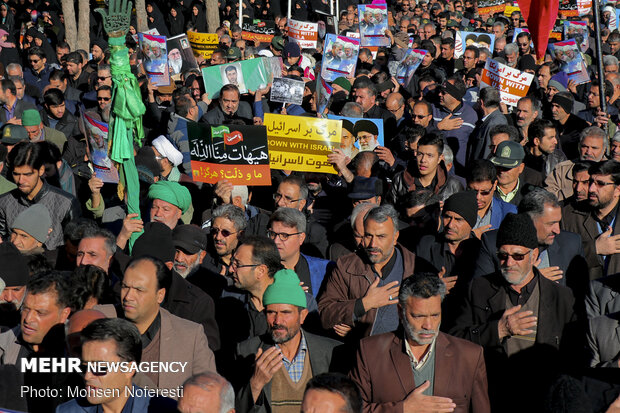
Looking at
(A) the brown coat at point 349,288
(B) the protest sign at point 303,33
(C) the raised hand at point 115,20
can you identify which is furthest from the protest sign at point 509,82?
(A) the brown coat at point 349,288

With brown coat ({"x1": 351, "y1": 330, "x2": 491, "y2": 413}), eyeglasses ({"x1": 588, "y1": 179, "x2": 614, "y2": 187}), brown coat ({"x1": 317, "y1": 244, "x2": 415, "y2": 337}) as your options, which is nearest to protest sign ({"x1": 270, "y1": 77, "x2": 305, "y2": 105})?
eyeglasses ({"x1": 588, "y1": 179, "x2": 614, "y2": 187})

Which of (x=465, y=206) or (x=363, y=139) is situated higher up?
(x=465, y=206)

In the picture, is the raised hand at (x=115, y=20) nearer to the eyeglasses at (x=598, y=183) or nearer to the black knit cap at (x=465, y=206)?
the black knit cap at (x=465, y=206)

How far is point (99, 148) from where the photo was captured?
28.4 feet

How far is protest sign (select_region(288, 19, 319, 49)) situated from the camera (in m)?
16.3

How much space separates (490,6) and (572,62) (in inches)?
355

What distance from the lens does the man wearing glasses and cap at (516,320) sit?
5.09 metres

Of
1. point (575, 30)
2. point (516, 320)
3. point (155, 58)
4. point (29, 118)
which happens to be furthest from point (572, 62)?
point (516, 320)

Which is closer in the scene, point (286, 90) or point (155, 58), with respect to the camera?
point (286, 90)

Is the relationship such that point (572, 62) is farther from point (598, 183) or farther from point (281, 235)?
point (281, 235)

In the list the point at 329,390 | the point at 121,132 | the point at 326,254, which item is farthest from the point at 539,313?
the point at 121,132

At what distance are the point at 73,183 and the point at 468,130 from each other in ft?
15.1

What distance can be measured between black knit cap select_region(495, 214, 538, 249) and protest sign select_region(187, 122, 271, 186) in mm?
3573

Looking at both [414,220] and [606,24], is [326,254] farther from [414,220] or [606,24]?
[606,24]
